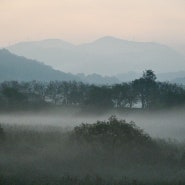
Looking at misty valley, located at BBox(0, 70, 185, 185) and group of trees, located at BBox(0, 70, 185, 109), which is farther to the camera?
group of trees, located at BBox(0, 70, 185, 109)

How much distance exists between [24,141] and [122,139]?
784 centimetres

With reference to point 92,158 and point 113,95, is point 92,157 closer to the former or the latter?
point 92,158

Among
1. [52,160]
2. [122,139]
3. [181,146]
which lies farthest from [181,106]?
[52,160]

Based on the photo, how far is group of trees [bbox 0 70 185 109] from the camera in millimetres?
86919

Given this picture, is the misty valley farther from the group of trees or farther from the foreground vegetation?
the group of trees

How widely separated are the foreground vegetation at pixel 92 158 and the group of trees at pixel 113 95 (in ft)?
160

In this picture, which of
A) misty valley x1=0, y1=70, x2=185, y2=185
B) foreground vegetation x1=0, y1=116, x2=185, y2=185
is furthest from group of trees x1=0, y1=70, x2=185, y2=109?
foreground vegetation x1=0, y1=116, x2=185, y2=185

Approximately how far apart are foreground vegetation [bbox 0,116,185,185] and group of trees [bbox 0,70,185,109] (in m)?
48.8

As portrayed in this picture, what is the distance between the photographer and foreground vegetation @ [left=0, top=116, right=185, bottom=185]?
22938mm

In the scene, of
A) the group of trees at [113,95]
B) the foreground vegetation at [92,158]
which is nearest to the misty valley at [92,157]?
the foreground vegetation at [92,158]

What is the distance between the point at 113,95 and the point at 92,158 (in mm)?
64799

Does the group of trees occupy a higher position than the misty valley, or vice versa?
the group of trees

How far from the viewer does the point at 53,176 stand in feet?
75.8

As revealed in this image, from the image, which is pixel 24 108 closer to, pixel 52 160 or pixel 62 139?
pixel 62 139
